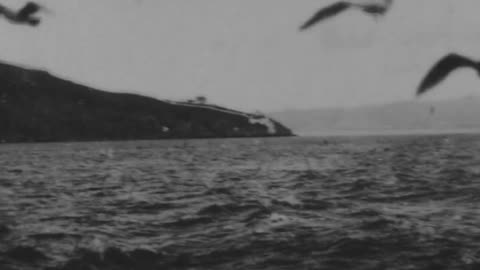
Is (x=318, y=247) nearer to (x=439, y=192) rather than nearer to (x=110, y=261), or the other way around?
(x=110, y=261)

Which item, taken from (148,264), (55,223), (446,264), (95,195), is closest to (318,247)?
(446,264)

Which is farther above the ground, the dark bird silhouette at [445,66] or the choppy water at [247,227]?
the dark bird silhouette at [445,66]

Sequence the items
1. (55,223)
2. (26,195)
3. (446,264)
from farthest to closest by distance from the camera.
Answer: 1. (26,195)
2. (55,223)
3. (446,264)

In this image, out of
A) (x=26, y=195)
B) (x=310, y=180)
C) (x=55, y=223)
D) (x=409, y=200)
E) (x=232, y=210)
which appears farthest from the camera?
(x=310, y=180)

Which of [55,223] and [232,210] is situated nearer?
[55,223]

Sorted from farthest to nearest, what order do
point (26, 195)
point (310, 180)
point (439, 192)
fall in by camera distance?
point (310, 180), point (26, 195), point (439, 192)

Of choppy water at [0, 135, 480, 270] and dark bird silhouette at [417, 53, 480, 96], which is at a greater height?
dark bird silhouette at [417, 53, 480, 96]

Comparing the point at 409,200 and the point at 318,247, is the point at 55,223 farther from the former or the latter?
the point at 409,200

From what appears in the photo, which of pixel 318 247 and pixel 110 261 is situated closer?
pixel 110 261

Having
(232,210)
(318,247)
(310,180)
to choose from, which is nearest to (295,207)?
(232,210)
